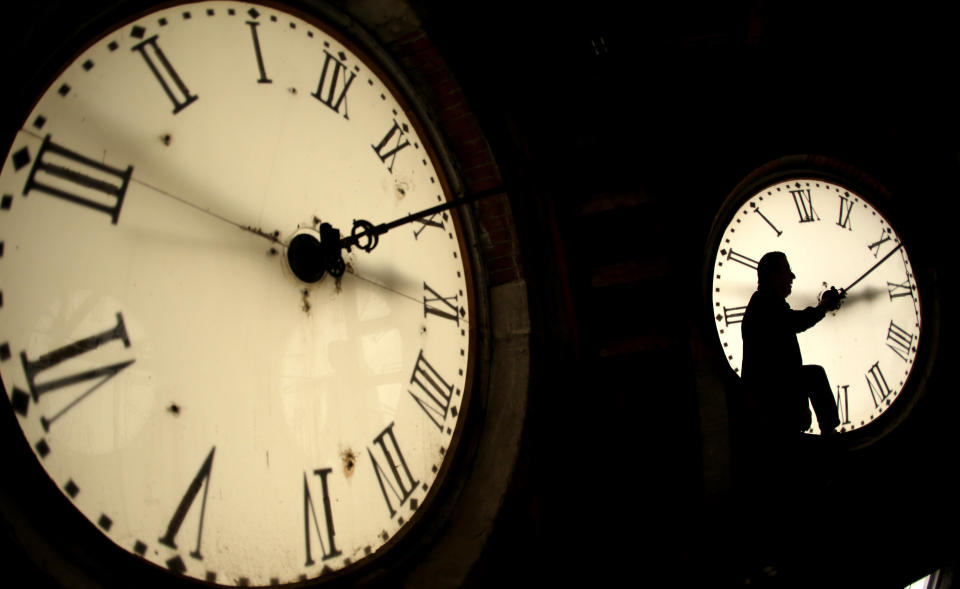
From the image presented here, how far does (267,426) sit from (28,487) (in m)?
0.41

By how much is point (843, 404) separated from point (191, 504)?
276cm

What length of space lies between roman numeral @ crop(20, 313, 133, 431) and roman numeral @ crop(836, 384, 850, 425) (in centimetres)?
Answer: 284

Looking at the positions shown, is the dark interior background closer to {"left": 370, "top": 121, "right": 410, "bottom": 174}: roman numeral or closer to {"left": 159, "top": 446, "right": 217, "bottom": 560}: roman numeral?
{"left": 370, "top": 121, "right": 410, "bottom": 174}: roman numeral

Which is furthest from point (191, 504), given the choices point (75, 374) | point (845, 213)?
point (845, 213)

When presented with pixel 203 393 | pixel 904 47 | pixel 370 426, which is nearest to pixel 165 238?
pixel 203 393

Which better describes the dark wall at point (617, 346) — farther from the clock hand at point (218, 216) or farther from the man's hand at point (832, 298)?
the man's hand at point (832, 298)

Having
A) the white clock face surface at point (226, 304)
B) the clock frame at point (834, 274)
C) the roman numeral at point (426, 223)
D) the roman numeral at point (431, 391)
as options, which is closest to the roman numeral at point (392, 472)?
the white clock face surface at point (226, 304)

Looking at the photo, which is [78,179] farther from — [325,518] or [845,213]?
[845,213]

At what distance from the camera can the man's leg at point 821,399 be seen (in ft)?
8.72

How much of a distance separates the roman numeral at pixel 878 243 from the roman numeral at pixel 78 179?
326cm

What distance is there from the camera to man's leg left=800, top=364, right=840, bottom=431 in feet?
8.72

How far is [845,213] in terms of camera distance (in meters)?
3.27

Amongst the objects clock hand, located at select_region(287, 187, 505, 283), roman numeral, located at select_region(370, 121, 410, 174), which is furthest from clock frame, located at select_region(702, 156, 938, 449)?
clock hand, located at select_region(287, 187, 505, 283)

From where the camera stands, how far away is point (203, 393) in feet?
3.76
